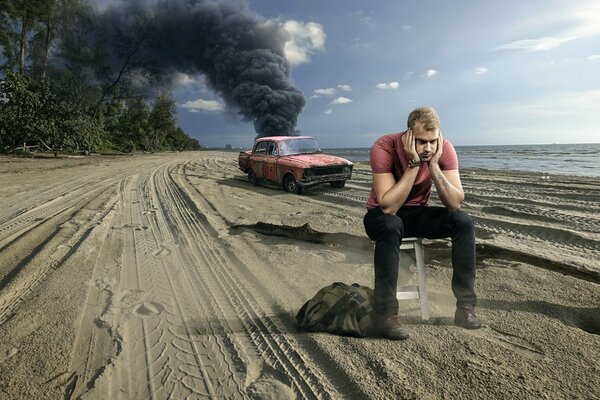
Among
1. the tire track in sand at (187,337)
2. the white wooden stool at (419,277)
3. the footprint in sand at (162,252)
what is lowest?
the tire track in sand at (187,337)

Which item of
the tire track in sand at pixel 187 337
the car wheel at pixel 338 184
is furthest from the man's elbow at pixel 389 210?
the car wheel at pixel 338 184

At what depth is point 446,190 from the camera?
2.33 metres

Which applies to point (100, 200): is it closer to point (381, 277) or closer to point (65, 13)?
point (381, 277)

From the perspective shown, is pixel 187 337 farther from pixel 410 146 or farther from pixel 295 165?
pixel 295 165

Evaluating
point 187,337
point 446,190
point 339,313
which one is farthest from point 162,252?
point 446,190

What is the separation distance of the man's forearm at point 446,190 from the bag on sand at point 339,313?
2.97 feet

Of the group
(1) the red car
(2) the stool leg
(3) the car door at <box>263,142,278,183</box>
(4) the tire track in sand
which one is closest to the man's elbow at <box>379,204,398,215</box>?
(2) the stool leg

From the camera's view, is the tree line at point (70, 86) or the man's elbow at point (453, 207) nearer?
the man's elbow at point (453, 207)

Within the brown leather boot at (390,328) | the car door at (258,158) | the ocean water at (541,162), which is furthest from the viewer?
the ocean water at (541,162)

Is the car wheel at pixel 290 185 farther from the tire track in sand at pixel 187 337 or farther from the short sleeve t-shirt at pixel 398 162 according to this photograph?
the short sleeve t-shirt at pixel 398 162

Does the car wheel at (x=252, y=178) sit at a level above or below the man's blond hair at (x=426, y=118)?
below

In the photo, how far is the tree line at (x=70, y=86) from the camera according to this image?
2130 centimetres

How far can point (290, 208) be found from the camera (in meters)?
7.07

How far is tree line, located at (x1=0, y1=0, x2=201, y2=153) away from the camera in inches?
838
